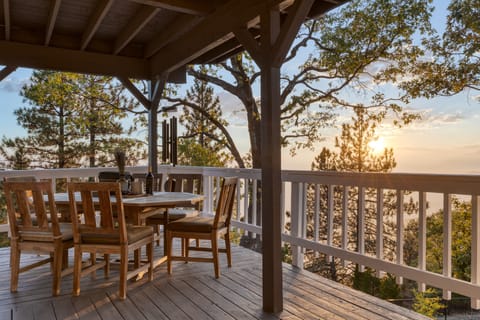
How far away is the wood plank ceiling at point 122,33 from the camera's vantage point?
11.6ft

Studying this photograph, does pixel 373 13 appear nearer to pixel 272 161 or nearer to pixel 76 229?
pixel 272 161

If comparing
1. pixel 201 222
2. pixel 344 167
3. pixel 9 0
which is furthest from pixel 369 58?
pixel 9 0

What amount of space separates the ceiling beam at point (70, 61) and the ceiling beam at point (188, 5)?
208cm

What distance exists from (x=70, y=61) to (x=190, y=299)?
11.4 ft

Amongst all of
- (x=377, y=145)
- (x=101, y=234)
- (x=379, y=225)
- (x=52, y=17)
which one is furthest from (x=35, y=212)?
(x=377, y=145)

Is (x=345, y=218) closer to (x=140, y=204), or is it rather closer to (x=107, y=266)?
(x=140, y=204)

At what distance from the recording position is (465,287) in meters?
2.79

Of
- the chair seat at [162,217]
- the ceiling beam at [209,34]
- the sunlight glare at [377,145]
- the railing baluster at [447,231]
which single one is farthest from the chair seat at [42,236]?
the sunlight glare at [377,145]

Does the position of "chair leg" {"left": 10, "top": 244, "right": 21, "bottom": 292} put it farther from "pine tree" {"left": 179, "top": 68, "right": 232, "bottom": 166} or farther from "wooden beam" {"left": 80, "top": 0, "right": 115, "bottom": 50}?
"pine tree" {"left": 179, "top": 68, "right": 232, "bottom": 166}

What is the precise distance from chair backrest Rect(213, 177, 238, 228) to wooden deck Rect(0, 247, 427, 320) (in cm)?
52

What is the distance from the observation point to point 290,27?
105 inches

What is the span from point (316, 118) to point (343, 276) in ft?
13.5

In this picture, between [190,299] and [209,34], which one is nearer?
[190,299]

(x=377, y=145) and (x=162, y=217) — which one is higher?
(x=377, y=145)
